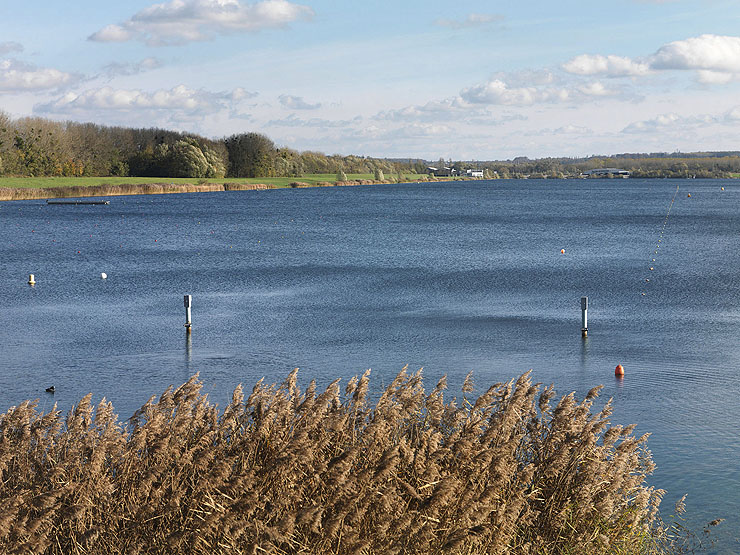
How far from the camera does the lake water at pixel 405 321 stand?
1783cm

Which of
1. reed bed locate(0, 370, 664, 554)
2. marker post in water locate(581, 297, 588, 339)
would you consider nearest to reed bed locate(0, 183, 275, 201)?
marker post in water locate(581, 297, 588, 339)

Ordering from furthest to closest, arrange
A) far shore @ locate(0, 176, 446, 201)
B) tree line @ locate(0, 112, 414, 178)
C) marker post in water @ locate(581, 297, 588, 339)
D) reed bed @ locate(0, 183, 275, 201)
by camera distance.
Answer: tree line @ locate(0, 112, 414, 178)
far shore @ locate(0, 176, 446, 201)
reed bed @ locate(0, 183, 275, 201)
marker post in water @ locate(581, 297, 588, 339)

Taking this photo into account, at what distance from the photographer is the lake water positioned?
17.8m

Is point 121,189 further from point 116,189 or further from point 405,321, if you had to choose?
point 405,321

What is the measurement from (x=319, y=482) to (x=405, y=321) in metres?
19.3

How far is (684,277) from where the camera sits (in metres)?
39.7

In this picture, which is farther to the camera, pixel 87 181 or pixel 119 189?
pixel 87 181

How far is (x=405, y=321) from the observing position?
88.6ft

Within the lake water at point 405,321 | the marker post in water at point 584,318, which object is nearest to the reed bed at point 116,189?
the lake water at point 405,321

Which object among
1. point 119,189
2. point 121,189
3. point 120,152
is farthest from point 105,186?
point 120,152

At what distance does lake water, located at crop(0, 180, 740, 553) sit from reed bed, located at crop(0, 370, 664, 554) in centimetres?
337

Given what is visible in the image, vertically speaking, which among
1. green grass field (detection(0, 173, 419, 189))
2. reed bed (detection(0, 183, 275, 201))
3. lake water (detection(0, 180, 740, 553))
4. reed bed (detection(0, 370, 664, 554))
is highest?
green grass field (detection(0, 173, 419, 189))

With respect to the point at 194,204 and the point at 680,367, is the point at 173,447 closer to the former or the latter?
the point at 680,367

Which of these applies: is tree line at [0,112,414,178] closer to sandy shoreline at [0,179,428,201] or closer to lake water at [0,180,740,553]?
sandy shoreline at [0,179,428,201]
